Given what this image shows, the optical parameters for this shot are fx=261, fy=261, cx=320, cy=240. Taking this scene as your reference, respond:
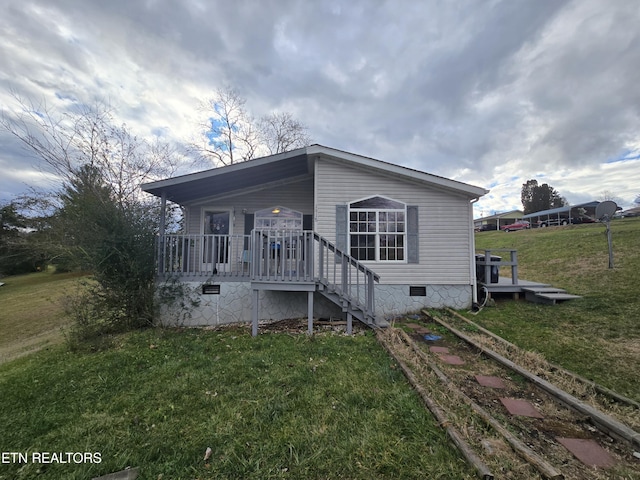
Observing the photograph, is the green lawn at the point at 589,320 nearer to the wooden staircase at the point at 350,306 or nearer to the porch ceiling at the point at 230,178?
the wooden staircase at the point at 350,306

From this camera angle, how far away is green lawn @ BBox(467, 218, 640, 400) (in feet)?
12.1

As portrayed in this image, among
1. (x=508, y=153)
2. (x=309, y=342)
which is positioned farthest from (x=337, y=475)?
(x=508, y=153)

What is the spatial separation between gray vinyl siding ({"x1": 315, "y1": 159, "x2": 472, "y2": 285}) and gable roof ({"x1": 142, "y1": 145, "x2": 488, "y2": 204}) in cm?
24

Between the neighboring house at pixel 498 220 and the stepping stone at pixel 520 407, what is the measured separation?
1683 inches

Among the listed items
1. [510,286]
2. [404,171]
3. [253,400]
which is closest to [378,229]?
[404,171]

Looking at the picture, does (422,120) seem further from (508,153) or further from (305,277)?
(305,277)

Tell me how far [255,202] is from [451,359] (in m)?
6.94

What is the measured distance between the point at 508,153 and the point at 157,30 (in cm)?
2018

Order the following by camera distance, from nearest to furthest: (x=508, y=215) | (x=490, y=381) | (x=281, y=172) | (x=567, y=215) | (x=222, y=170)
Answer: (x=490, y=381) → (x=222, y=170) → (x=281, y=172) → (x=567, y=215) → (x=508, y=215)

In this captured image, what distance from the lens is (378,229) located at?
7.08 m

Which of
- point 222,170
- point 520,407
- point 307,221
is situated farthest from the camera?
point 307,221

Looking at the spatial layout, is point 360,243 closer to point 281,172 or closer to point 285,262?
point 285,262

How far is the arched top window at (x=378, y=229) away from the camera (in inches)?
278

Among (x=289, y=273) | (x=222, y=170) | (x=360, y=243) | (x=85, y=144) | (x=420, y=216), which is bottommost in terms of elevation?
(x=289, y=273)
